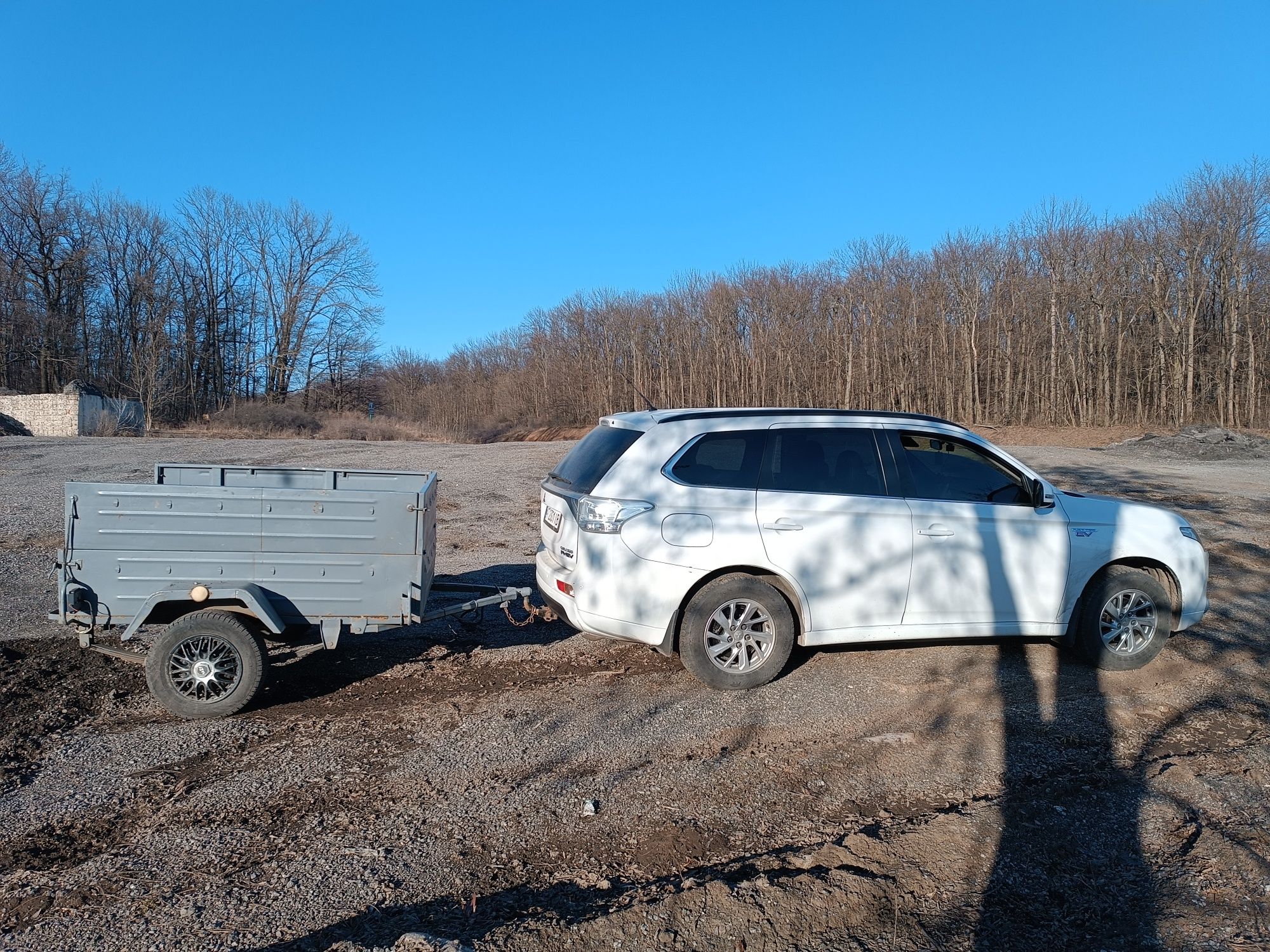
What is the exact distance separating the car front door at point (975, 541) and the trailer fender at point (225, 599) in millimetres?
4069

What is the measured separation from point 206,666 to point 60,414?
35200 mm

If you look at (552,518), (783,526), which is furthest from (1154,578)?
(552,518)

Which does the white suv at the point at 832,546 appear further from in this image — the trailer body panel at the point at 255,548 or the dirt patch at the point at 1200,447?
the dirt patch at the point at 1200,447

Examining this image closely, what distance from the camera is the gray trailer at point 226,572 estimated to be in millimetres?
4918

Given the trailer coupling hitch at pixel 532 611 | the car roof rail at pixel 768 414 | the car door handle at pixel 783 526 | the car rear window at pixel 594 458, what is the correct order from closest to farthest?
the car door handle at pixel 783 526 → the car rear window at pixel 594 458 → the car roof rail at pixel 768 414 → the trailer coupling hitch at pixel 532 611

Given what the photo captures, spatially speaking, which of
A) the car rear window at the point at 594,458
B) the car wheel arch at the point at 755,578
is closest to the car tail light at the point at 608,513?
the car rear window at the point at 594,458

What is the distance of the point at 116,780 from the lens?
14.0ft

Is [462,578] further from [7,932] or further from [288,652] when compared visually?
[7,932]

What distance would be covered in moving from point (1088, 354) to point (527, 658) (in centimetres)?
4391

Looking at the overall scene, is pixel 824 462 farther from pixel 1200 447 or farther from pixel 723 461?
pixel 1200 447

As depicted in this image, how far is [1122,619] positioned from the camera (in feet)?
19.9

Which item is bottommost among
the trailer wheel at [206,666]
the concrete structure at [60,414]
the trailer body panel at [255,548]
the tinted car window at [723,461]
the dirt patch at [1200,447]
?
the trailer wheel at [206,666]

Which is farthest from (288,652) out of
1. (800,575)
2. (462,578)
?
(800,575)

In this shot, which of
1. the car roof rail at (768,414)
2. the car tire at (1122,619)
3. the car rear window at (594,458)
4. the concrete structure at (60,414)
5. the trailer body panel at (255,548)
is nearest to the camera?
the trailer body panel at (255,548)
